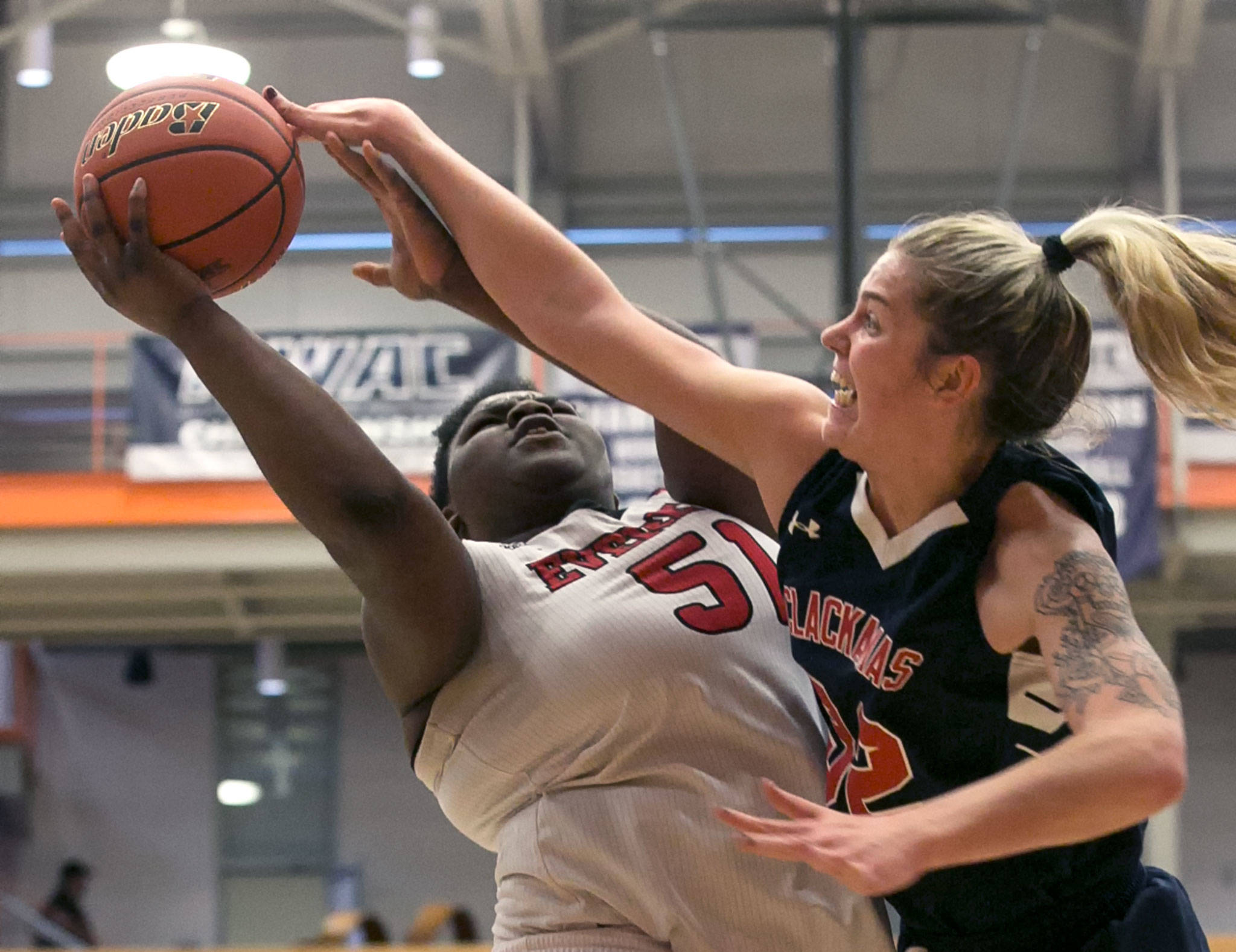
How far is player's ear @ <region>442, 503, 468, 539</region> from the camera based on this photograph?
2.79 metres

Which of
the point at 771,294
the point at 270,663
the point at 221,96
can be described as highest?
the point at 771,294

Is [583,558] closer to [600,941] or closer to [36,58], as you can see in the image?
[600,941]

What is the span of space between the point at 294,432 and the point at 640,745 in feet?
2.08

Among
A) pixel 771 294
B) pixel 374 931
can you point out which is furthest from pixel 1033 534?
pixel 771 294

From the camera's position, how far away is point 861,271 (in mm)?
7703

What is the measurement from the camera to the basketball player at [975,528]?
71.2 inches

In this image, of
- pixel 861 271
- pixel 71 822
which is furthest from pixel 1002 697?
pixel 71 822

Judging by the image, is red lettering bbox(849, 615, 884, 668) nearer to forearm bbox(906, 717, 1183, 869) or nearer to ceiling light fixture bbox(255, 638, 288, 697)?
forearm bbox(906, 717, 1183, 869)

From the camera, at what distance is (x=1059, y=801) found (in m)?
1.51

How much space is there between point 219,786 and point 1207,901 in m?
7.45

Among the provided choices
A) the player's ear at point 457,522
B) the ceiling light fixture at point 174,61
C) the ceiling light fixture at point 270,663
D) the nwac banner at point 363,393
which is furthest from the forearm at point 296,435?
the ceiling light fixture at point 270,663

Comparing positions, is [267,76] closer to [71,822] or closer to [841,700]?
[71,822]

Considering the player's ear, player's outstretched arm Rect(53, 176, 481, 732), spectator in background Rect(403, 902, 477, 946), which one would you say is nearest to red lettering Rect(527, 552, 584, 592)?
player's outstretched arm Rect(53, 176, 481, 732)

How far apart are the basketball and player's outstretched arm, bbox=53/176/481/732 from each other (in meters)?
0.04
